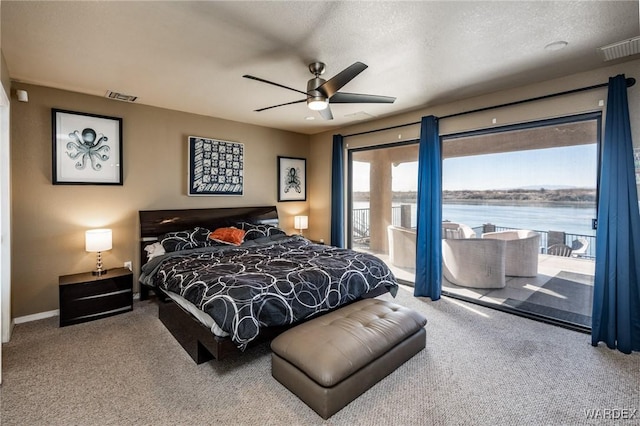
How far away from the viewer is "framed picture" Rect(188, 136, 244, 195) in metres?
4.73

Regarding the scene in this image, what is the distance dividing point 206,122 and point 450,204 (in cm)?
397

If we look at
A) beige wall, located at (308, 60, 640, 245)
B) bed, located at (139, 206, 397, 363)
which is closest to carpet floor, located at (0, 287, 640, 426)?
bed, located at (139, 206, 397, 363)

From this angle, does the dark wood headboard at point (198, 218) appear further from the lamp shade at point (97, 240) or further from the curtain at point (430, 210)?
the curtain at point (430, 210)

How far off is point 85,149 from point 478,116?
16.5 ft

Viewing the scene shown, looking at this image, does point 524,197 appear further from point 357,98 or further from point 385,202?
point 357,98

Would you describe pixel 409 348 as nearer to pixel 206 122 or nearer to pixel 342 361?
pixel 342 361

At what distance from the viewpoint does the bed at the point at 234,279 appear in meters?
2.38

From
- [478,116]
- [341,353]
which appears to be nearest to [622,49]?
[478,116]

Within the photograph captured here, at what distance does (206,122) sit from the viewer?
4.90 meters

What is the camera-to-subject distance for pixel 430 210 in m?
4.28

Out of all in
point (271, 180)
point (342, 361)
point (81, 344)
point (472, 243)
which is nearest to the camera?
point (342, 361)

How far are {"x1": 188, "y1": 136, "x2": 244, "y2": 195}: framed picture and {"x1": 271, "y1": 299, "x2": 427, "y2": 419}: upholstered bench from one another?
3.19 metres

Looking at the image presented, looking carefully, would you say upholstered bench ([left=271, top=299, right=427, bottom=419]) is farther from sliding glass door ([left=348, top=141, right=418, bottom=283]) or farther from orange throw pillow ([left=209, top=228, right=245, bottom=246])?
sliding glass door ([left=348, top=141, right=418, bottom=283])

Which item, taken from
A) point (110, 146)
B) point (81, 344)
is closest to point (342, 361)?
point (81, 344)
